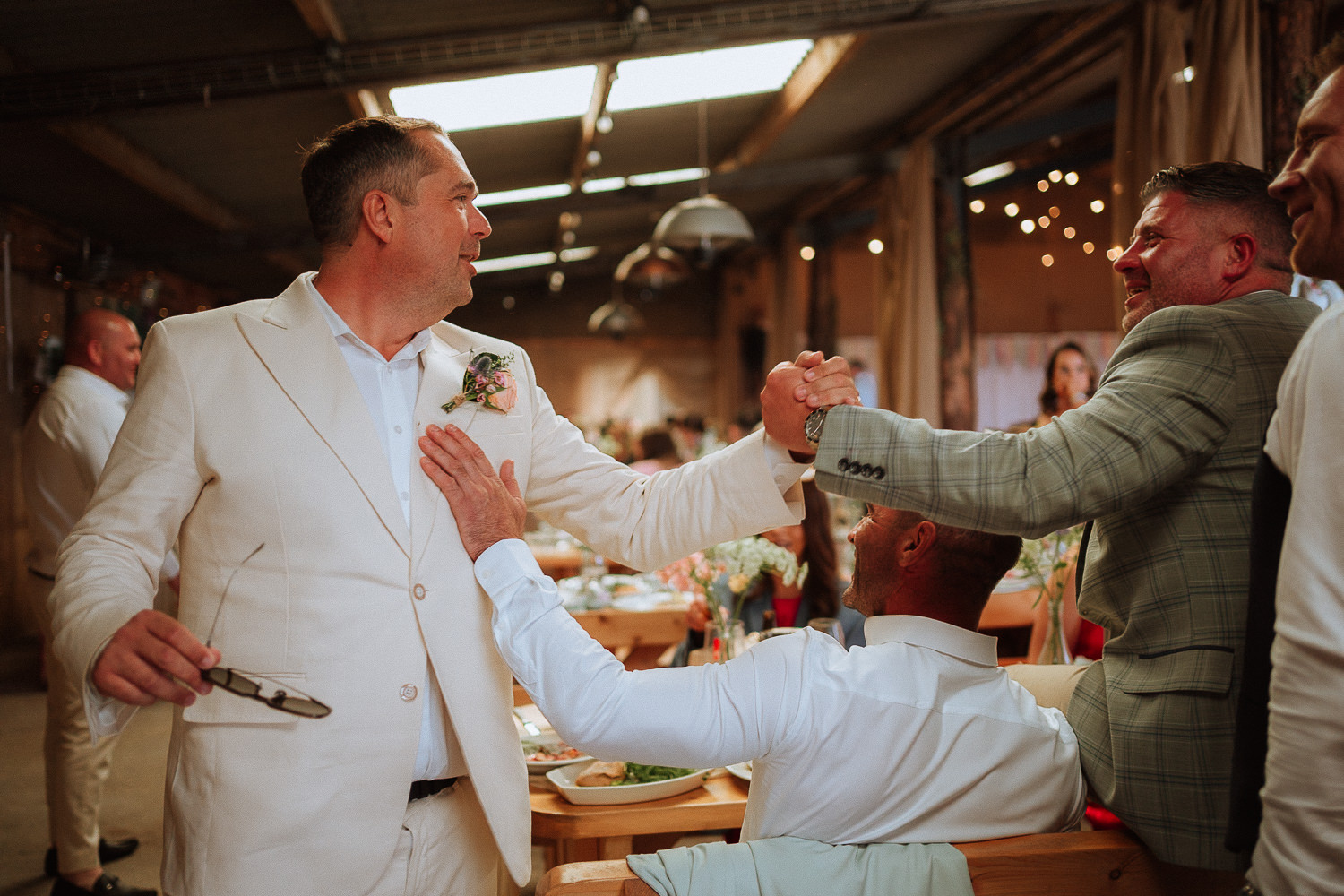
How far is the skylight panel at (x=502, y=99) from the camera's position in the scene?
5.59 metres

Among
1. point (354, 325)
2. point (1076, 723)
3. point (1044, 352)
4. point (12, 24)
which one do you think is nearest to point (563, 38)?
point (12, 24)

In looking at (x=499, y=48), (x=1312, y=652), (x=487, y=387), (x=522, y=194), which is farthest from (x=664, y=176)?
(x=1312, y=652)

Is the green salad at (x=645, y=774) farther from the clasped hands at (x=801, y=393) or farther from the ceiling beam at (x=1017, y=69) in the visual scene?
the ceiling beam at (x=1017, y=69)

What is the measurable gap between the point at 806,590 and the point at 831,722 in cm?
193

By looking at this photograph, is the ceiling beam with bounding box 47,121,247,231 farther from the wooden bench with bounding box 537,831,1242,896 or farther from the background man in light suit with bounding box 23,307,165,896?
the wooden bench with bounding box 537,831,1242,896

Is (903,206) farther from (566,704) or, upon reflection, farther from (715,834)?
(566,704)

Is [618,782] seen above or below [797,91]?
below

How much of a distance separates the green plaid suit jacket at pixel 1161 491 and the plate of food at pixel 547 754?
1.05 meters

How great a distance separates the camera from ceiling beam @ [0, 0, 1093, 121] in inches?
166

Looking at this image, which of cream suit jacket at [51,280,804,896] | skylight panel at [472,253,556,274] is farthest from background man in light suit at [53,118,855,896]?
skylight panel at [472,253,556,274]

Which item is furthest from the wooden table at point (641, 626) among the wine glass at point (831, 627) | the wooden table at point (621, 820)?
the wine glass at point (831, 627)

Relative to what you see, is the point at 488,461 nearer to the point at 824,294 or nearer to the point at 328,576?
the point at 328,576

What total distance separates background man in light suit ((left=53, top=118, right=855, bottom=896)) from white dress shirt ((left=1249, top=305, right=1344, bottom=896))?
68 cm

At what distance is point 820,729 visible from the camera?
55.5 inches
